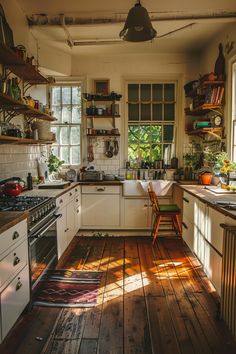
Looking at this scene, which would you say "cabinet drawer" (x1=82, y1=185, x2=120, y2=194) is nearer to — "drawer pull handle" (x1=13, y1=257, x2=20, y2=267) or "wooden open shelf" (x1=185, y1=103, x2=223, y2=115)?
"wooden open shelf" (x1=185, y1=103, x2=223, y2=115)

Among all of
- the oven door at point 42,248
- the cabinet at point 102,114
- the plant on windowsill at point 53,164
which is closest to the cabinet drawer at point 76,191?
the plant on windowsill at point 53,164

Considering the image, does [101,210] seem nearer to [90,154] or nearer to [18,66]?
[90,154]

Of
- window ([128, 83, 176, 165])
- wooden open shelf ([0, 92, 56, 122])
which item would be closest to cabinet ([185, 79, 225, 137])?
window ([128, 83, 176, 165])

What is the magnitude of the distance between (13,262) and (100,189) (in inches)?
112

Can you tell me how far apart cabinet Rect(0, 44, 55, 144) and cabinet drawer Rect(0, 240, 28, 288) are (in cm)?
105

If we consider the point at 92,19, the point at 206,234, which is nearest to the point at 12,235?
the point at 206,234

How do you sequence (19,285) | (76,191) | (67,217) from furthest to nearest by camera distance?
(76,191)
(67,217)
(19,285)

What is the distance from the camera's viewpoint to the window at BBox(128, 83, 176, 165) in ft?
17.6

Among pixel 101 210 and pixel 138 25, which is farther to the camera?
pixel 101 210

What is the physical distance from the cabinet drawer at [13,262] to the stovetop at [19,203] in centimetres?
32

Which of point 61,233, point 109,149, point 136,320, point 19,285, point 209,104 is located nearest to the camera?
point 19,285

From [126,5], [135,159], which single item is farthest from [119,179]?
[126,5]

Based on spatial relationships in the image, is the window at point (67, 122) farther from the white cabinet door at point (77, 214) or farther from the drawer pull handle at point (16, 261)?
the drawer pull handle at point (16, 261)

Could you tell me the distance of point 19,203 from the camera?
8.89 ft
